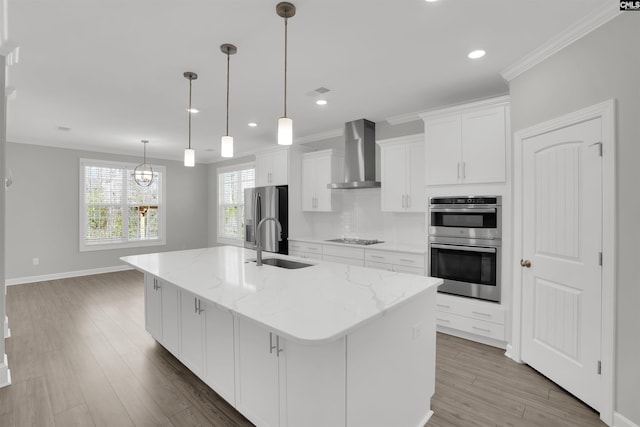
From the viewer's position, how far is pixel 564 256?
2.34m

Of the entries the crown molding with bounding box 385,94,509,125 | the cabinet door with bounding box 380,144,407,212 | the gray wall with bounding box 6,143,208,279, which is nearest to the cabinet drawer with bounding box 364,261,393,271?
the cabinet door with bounding box 380,144,407,212

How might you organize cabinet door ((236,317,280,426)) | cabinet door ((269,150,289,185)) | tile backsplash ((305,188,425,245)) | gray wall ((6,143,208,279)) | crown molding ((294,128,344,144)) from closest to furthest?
cabinet door ((236,317,280,426)) → tile backsplash ((305,188,425,245)) → crown molding ((294,128,344,144)) → cabinet door ((269,150,289,185)) → gray wall ((6,143,208,279))

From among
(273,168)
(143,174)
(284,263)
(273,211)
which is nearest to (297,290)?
(284,263)

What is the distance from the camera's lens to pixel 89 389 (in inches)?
93.2

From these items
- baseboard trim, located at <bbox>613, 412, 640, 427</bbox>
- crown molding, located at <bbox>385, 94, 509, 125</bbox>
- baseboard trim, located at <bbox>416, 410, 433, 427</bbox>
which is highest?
crown molding, located at <bbox>385, 94, 509, 125</bbox>

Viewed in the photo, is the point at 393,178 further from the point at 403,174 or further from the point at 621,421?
the point at 621,421

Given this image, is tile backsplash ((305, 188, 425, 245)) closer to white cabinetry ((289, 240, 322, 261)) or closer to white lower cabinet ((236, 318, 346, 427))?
white cabinetry ((289, 240, 322, 261))

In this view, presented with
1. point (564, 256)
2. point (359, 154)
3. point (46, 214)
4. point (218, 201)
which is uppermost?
point (359, 154)

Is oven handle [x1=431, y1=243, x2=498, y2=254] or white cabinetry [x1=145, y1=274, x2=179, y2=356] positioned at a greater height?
oven handle [x1=431, y1=243, x2=498, y2=254]

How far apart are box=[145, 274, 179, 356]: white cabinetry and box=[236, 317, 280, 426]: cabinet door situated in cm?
98

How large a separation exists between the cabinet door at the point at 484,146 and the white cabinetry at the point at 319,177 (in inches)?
82.3

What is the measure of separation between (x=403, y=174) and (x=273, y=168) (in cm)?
238

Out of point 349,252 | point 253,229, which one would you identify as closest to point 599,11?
point 349,252

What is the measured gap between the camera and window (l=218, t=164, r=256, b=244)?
7.15 m
